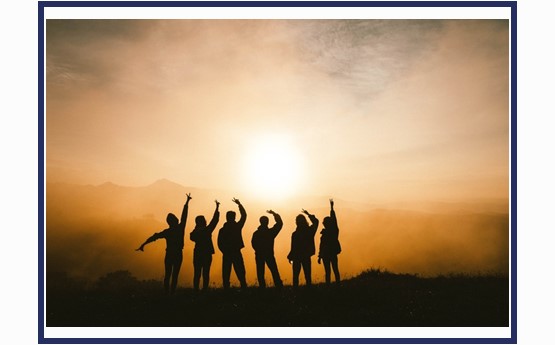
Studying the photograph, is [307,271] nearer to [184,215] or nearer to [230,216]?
[230,216]

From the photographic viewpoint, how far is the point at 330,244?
12.0m

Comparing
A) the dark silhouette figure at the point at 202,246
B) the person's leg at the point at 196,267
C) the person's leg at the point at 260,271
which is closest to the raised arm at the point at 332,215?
the person's leg at the point at 260,271

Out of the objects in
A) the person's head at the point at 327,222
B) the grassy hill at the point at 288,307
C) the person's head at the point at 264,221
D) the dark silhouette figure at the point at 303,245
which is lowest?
the grassy hill at the point at 288,307

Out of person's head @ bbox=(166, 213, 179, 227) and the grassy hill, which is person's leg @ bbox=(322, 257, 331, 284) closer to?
the grassy hill

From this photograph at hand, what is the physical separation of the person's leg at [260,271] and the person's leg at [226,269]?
2.77ft

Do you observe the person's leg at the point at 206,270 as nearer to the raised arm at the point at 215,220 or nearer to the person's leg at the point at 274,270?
the raised arm at the point at 215,220

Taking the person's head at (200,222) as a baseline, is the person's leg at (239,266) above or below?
below

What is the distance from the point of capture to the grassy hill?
1020cm

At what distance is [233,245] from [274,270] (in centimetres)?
145

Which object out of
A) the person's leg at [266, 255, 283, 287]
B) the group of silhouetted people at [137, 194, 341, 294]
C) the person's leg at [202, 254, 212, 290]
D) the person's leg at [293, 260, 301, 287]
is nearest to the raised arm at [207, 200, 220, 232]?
the group of silhouetted people at [137, 194, 341, 294]

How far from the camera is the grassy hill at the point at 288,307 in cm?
1020

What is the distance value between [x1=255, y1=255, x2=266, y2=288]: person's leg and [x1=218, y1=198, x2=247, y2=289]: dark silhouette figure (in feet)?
1.41
